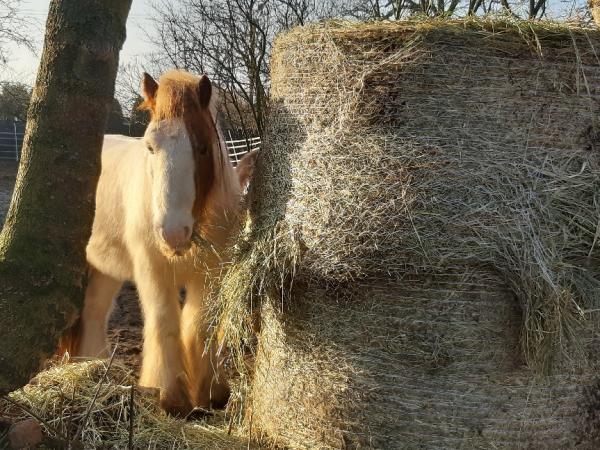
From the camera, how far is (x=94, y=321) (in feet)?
16.7

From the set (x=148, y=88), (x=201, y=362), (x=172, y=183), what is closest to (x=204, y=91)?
(x=148, y=88)

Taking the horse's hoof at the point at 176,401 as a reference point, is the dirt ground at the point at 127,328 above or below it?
below

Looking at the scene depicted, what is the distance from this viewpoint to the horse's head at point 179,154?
307 centimetres

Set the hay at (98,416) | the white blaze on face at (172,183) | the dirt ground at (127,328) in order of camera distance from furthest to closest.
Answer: the dirt ground at (127,328)
the white blaze on face at (172,183)
the hay at (98,416)

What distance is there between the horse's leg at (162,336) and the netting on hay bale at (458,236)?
4.26 feet

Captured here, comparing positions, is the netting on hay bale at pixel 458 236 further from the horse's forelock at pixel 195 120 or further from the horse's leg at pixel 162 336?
the horse's leg at pixel 162 336

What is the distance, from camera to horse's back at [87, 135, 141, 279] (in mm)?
4355

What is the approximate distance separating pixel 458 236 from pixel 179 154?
1552mm

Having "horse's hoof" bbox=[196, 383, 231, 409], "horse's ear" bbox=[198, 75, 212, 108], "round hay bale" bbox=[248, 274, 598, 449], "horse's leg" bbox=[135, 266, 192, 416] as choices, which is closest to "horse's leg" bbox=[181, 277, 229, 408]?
"horse's hoof" bbox=[196, 383, 231, 409]

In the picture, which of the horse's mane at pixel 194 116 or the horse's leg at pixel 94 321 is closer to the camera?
the horse's mane at pixel 194 116

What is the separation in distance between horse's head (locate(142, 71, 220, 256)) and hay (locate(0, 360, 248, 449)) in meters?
0.82

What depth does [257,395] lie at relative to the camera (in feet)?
9.82

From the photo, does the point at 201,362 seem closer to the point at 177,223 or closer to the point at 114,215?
the point at 177,223

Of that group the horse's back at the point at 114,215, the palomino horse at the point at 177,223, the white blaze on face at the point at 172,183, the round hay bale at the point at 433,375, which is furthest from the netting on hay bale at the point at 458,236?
the horse's back at the point at 114,215
